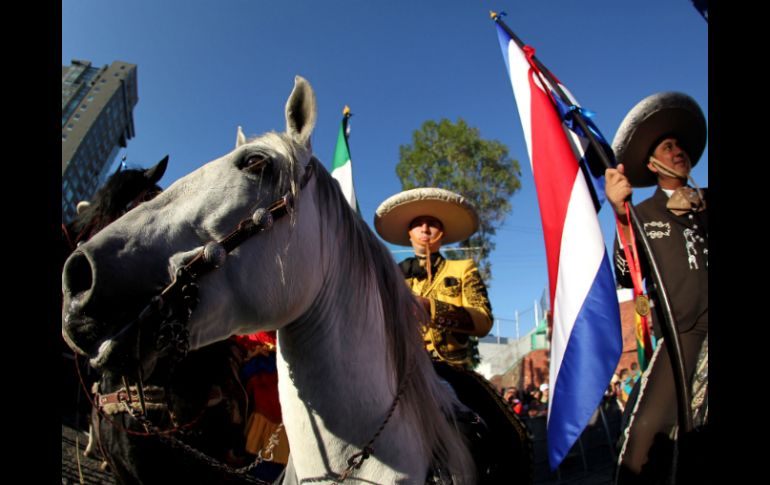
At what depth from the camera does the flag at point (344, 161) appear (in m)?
6.43

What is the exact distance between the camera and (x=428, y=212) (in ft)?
12.5

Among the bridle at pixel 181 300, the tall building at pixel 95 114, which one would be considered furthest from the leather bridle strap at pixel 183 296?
the tall building at pixel 95 114

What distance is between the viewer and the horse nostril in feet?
3.54

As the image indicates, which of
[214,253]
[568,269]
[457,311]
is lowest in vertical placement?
[214,253]

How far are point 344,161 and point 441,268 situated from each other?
12.5 ft

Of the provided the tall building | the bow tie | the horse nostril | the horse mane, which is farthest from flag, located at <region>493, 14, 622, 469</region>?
the tall building

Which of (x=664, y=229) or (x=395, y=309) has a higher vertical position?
(x=664, y=229)

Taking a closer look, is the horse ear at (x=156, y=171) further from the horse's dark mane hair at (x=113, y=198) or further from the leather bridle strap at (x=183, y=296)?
the leather bridle strap at (x=183, y=296)

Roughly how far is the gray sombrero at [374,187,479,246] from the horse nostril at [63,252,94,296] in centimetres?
270

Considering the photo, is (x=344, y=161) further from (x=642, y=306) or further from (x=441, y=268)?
(x=642, y=306)

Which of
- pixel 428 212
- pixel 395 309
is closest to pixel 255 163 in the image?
pixel 395 309

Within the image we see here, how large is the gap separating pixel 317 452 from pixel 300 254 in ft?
2.29

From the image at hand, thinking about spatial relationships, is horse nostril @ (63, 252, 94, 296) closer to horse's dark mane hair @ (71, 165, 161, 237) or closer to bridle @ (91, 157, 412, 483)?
bridle @ (91, 157, 412, 483)
